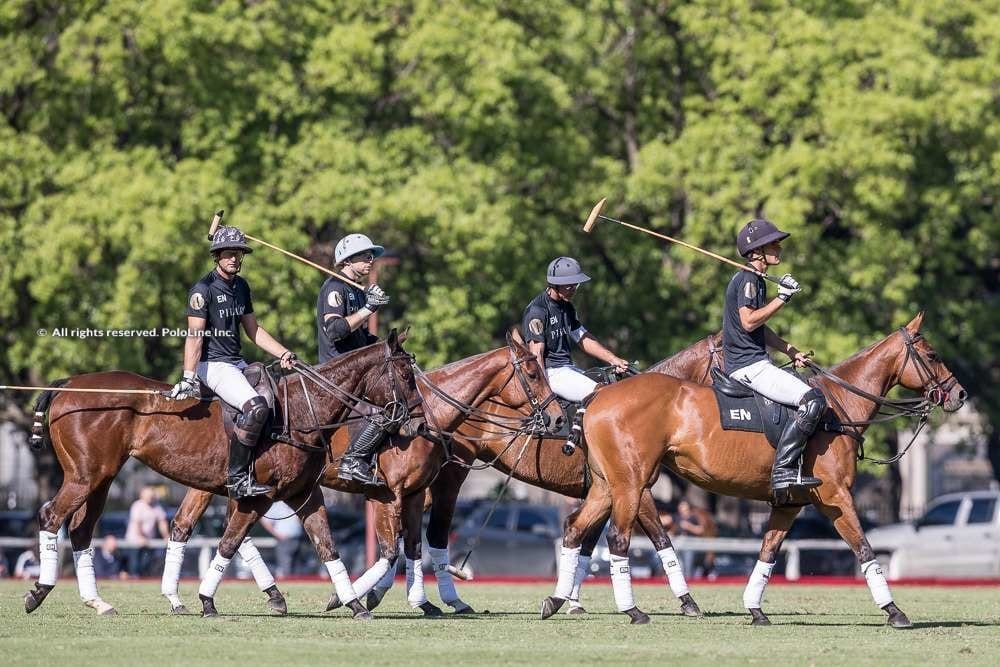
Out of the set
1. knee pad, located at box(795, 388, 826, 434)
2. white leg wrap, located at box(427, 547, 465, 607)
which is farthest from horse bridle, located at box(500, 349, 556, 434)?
knee pad, located at box(795, 388, 826, 434)

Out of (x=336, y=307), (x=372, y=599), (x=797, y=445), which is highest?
(x=336, y=307)

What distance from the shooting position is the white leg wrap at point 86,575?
Answer: 46.6 feet

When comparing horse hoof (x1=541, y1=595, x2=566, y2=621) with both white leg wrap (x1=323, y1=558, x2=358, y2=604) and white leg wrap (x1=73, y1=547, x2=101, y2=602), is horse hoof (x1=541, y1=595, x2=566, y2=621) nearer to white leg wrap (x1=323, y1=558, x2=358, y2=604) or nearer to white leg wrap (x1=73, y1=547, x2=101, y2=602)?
white leg wrap (x1=323, y1=558, x2=358, y2=604)

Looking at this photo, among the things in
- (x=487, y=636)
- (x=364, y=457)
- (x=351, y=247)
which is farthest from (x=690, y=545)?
(x=487, y=636)

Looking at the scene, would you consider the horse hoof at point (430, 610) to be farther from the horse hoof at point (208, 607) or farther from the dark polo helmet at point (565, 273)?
the dark polo helmet at point (565, 273)

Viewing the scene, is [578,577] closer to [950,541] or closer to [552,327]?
[552,327]

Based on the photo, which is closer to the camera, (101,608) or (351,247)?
(101,608)

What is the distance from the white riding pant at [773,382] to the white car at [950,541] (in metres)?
15.7

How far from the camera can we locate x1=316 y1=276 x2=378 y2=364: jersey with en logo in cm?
1499

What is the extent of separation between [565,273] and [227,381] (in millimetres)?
3360

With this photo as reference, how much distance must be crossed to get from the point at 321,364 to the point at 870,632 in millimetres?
4873

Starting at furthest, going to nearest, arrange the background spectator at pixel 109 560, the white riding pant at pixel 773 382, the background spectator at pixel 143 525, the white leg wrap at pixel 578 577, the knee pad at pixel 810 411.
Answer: the background spectator at pixel 143 525
the background spectator at pixel 109 560
the white leg wrap at pixel 578 577
the white riding pant at pixel 773 382
the knee pad at pixel 810 411

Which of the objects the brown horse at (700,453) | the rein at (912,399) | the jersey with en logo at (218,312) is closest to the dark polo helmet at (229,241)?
the jersey with en logo at (218,312)

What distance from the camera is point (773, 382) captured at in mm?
13891
